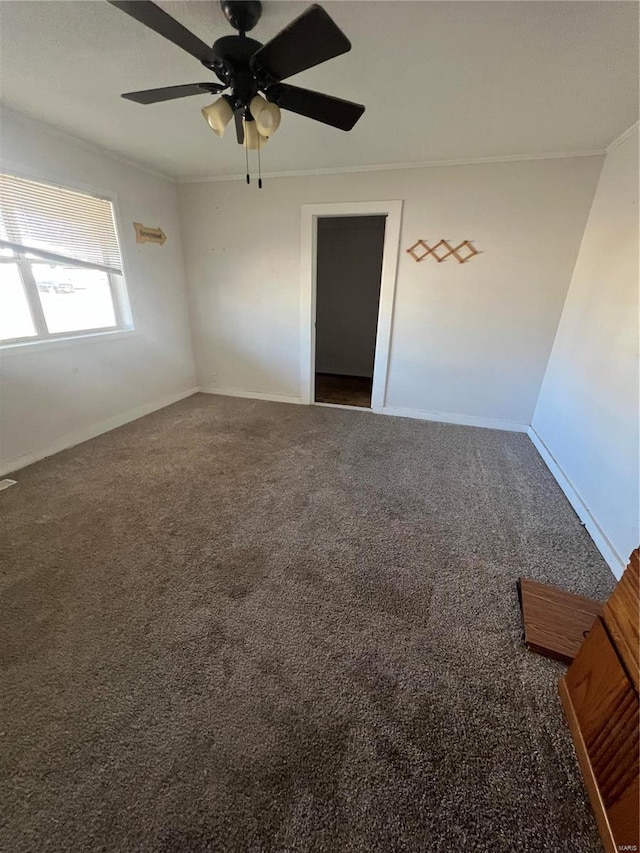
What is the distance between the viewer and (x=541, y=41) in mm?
1504

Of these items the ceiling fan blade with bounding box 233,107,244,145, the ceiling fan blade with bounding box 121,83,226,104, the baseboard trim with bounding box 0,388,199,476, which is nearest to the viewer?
the ceiling fan blade with bounding box 121,83,226,104

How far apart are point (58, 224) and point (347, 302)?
12.2ft

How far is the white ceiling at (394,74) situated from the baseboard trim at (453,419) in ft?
7.68

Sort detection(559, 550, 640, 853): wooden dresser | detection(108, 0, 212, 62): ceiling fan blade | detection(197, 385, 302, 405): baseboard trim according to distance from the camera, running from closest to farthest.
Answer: detection(559, 550, 640, 853): wooden dresser
detection(108, 0, 212, 62): ceiling fan blade
detection(197, 385, 302, 405): baseboard trim

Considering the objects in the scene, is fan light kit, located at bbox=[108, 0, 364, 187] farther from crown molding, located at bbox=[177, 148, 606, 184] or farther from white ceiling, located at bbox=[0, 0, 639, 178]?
crown molding, located at bbox=[177, 148, 606, 184]

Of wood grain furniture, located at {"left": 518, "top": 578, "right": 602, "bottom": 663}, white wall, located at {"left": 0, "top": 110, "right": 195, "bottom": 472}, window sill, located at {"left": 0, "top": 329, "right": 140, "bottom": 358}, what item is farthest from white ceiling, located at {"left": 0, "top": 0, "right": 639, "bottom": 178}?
wood grain furniture, located at {"left": 518, "top": 578, "right": 602, "bottom": 663}

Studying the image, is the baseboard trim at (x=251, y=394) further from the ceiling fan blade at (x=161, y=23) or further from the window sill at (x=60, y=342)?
the ceiling fan blade at (x=161, y=23)

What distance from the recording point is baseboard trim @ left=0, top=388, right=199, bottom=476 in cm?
262

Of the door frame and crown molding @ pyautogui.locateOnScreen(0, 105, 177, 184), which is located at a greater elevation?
crown molding @ pyautogui.locateOnScreen(0, 105, 177, 184)

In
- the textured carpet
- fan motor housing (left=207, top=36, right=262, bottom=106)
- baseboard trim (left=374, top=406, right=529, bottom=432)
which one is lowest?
the textured carpet

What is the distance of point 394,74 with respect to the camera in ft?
5.89

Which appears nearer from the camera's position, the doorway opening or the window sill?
the window sill

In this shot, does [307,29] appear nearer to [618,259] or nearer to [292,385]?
[618,259]

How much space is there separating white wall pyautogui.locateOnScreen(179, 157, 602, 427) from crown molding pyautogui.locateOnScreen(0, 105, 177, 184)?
398mm
